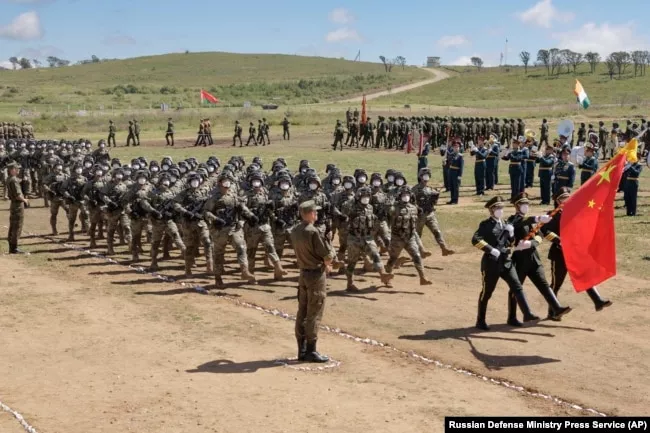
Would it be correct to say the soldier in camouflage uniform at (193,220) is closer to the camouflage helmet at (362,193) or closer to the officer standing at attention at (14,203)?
the camouflage helmet at (362,193)

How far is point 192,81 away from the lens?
5659 inches

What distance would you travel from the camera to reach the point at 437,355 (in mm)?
11656

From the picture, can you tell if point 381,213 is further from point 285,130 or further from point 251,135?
point 285,130

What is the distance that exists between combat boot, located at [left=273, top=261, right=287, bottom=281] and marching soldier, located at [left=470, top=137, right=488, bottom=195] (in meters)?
13.1

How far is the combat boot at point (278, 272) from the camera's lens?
16.3 metres

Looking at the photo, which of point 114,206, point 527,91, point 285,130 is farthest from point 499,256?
point 527,91

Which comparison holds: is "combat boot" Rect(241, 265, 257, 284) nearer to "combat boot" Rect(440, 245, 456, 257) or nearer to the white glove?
"combat boot" Rect(440, 245, 456, 257)

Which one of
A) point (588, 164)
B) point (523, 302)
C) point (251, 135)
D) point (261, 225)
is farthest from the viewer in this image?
point (251, 135)

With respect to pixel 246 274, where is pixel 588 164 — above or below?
above

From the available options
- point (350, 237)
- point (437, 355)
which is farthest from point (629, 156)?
point (350, 237)

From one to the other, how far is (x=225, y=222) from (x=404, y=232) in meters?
3.28

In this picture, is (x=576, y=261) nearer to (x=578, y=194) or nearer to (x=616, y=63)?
(x=578, y=194)

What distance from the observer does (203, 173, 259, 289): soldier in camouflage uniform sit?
51.1 feet

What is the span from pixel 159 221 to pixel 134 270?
120 cm
